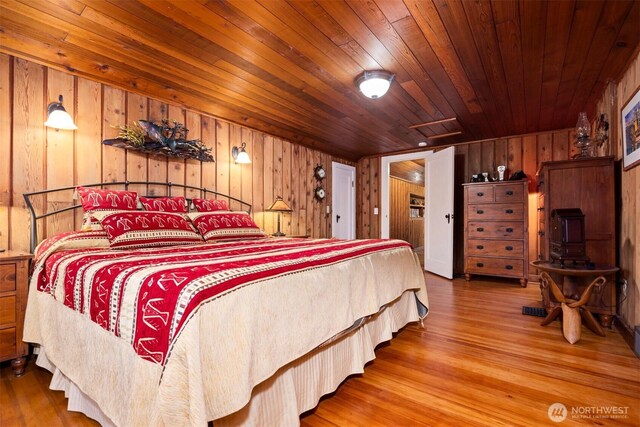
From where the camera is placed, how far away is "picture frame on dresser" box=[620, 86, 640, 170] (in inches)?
83.9

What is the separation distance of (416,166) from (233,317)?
26.1 ft

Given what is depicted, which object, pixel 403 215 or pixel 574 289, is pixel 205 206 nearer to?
pixel 574 289

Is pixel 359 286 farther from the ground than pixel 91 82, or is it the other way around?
pixel 91 82

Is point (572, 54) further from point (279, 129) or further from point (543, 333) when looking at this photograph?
point (279, 129)

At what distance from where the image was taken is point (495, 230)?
169 inches

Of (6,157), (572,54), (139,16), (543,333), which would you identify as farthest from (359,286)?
(6,157)

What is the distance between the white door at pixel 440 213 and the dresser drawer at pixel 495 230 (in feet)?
1.10

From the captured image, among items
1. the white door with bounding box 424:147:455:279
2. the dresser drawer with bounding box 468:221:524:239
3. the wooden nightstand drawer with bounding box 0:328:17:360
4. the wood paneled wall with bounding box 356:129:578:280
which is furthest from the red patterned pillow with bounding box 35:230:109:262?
the wood paneled wall with bounding box 356:129:578:280

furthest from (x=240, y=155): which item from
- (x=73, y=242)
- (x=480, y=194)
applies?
(x=480, y=194)

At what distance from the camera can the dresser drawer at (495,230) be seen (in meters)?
4.15

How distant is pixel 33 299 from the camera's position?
176 cm

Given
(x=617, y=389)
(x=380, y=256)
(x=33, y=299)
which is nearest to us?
(x=617, y=389)

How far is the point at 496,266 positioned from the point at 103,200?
4.76 metres
